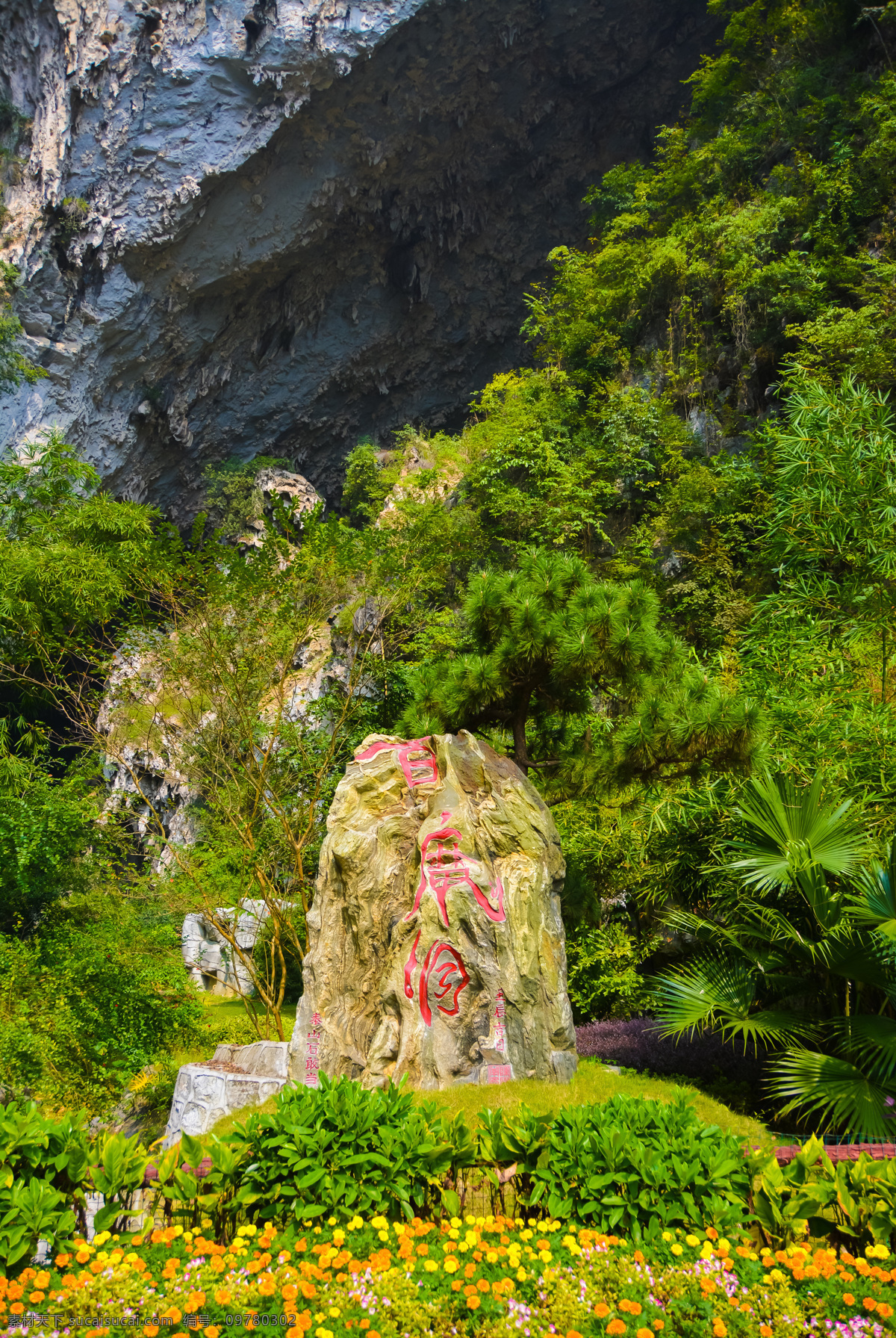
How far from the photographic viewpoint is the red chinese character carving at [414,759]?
6.71 meters

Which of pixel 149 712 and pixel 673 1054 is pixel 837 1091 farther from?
pixel 149 712

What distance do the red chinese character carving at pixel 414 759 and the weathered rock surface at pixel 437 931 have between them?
0.01 m

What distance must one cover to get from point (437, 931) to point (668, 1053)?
2388mm

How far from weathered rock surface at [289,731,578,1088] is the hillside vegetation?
2.95 ft

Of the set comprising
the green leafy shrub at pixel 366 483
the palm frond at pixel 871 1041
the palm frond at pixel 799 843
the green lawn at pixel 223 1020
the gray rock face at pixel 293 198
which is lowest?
the green lawn at pixel 223 1020

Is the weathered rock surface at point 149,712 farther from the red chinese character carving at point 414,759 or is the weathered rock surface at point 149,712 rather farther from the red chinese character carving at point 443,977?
the red chinese character carving at point 443,977

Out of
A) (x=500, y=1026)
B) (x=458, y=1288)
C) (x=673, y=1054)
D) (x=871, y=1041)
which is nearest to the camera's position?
(x=458, y=1288)

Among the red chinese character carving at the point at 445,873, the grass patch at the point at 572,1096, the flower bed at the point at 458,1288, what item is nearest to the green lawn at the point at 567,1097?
the grass patch at the point at 572,1096

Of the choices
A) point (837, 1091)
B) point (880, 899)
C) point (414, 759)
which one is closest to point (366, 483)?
point (414, 759)

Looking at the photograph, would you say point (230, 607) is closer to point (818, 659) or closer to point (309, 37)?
point (818, 659)

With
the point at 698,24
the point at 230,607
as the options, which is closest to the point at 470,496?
the point at 230,607

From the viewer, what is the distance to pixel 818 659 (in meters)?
7.35

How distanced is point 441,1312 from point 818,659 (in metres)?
6.29

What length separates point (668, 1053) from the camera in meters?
6.55
